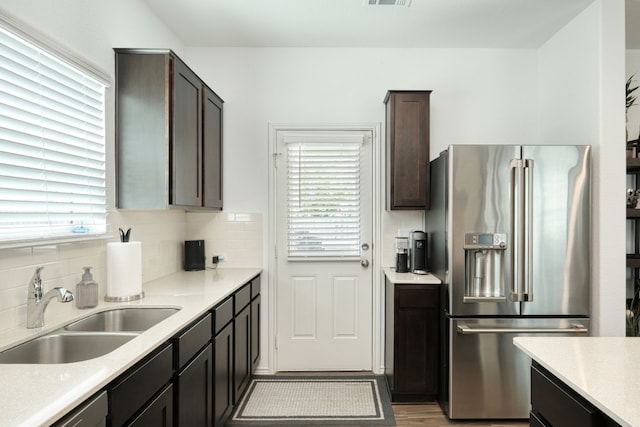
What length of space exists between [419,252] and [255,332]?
1483mm

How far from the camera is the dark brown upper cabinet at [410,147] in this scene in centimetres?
314

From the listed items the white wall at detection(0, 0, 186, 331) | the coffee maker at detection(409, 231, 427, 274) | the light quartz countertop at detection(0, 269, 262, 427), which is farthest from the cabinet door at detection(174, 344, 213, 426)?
the coffee maker at detection(409, 231, 427, 274)

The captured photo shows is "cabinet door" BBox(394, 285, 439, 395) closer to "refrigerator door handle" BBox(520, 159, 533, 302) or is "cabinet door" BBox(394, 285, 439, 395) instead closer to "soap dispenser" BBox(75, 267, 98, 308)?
"refrigerator door handle" BBox(520, 159, 533, 302)

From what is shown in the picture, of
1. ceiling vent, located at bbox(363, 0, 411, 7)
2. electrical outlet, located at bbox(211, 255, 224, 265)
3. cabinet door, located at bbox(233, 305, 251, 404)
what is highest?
ceiling vent, located at bbox(363, 0, 411, 7)

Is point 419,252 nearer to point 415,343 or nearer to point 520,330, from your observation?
point 415,343

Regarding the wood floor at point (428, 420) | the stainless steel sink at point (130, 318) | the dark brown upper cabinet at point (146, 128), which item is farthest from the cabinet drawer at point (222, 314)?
the wood floor at point (428, 420)

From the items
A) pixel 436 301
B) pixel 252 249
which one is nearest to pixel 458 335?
pixel 436 301

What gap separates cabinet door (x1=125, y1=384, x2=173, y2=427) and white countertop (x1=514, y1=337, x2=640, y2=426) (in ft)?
4.55

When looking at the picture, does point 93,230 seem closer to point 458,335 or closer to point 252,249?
point 252,249

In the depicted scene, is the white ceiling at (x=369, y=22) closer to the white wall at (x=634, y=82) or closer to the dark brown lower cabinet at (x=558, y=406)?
the white wall at (x=634, y=82)

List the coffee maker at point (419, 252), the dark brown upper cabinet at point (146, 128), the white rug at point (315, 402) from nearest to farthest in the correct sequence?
the dark brown upper cabinet at point (146, 128) < the white rug at point (315, 402) < the coffee maker at point (419, 252)

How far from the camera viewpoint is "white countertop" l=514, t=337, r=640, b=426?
3.34ft

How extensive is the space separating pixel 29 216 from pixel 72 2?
1.13 metres

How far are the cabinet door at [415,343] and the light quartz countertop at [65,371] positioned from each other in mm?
1363
